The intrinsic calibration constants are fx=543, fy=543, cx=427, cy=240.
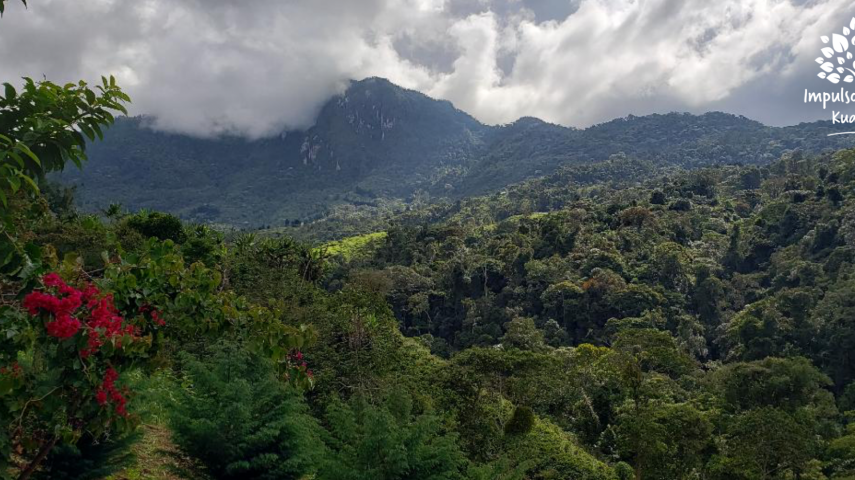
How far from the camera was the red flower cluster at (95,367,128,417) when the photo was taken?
2750 mm

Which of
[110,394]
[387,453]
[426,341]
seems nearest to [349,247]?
[426,341]

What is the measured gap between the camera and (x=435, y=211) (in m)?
124

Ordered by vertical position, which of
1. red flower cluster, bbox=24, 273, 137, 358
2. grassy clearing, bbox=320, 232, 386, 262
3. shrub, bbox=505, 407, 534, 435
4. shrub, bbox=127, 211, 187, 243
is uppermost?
grassy clearing, bbox=320, 232, 386, 262

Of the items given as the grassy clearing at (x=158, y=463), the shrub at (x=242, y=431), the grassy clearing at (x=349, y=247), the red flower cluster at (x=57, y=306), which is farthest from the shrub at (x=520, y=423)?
the grassy clearing at (x=349, y=247)

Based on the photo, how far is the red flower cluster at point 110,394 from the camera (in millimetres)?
2750

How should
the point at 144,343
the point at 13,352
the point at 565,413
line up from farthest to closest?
1. the point at 565,413
2. the point at 144,343
3. the point at 13,352

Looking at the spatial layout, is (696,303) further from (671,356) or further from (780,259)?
(671,356)

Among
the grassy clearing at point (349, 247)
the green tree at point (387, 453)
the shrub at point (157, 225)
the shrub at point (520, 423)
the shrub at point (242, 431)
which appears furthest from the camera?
the grassy clearing at point (349, 247)

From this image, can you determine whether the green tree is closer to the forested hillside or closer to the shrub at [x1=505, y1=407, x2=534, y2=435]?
the forested hillside

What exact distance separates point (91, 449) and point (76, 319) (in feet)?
11.3

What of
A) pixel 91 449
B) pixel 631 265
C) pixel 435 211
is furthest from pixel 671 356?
pixel 435 211

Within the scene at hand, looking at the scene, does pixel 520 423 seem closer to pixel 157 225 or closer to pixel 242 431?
pixel 242 431

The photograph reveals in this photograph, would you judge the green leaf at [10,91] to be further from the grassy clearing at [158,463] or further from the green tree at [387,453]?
the green tree at [387,453]

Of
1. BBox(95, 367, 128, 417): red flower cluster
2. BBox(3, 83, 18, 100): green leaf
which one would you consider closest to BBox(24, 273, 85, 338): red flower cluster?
BBox(95, 367, 128, 417): red flower cluster
